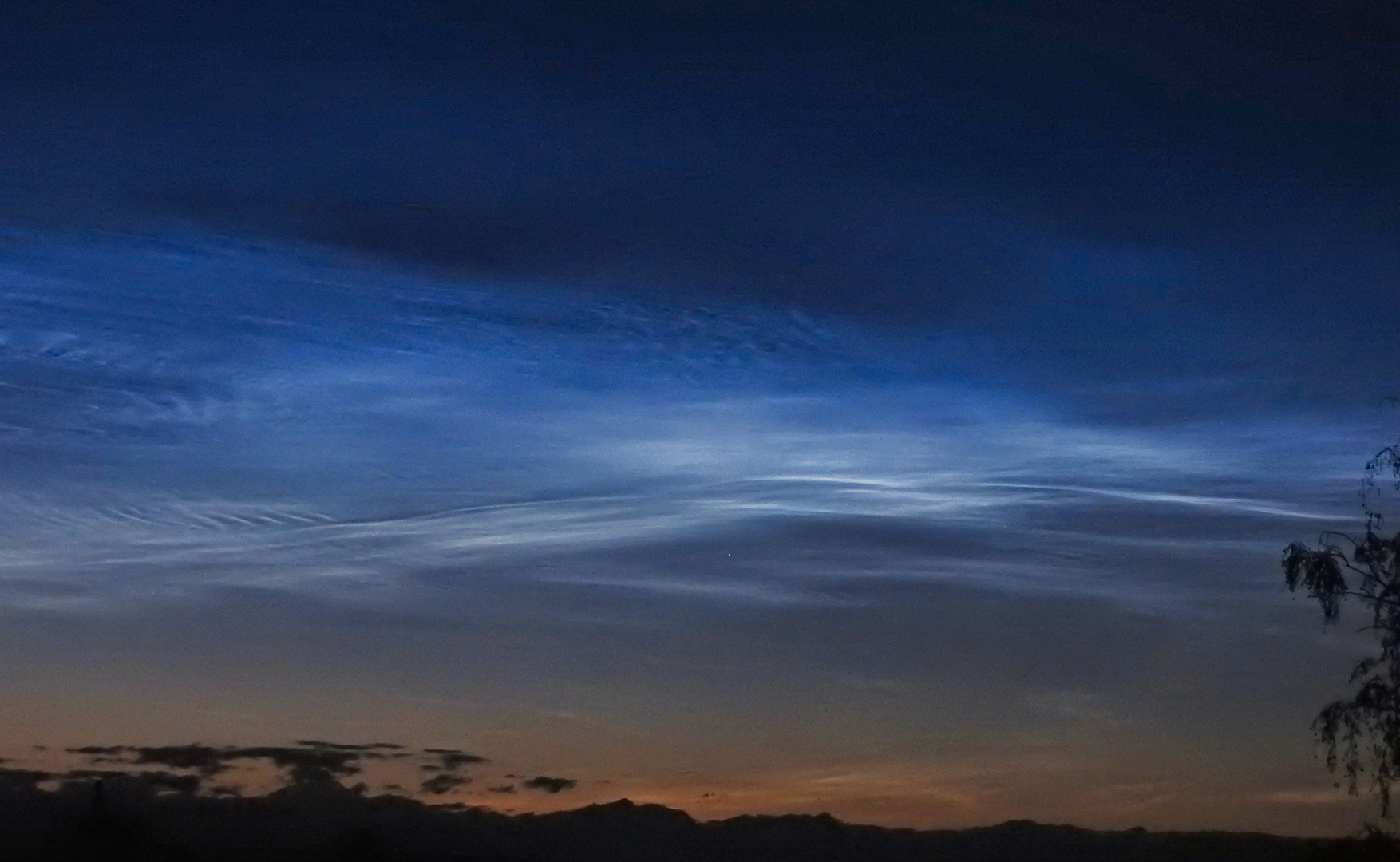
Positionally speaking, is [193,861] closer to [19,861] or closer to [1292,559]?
[19,861]

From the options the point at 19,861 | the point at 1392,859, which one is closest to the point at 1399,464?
the point at 1392,859

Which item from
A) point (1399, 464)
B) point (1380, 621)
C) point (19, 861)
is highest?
point (1399, 464)

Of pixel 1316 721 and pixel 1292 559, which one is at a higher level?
pixel 1292 559

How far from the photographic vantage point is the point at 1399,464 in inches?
1367

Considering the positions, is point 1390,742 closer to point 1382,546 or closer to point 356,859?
point 1382,546

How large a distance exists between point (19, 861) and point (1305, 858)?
56706 mm

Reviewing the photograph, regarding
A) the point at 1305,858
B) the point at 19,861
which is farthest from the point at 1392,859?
the point at 19,861

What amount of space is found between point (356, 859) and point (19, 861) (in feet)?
53.2

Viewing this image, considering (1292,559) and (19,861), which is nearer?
(1292,559)

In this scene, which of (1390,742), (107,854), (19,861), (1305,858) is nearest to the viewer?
(1390,742)

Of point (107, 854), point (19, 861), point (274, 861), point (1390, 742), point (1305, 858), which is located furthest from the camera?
point (274, 861)

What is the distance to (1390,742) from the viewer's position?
108 ft

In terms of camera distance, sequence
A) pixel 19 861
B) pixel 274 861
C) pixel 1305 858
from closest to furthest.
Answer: pixel 1305 858 → pixel 19 861 → pixel 274 861

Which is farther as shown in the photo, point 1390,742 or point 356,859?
point 356,859
